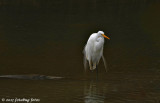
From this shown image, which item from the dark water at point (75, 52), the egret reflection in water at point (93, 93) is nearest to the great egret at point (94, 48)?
the dark water at point (75, 52)

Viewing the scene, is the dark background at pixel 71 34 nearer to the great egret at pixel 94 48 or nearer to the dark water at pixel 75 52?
the dark water at pixel 75 52

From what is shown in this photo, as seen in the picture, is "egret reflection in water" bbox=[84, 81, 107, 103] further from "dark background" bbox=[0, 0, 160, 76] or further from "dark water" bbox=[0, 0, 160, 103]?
"dark background" bbox=[0, 0, 160, 76]

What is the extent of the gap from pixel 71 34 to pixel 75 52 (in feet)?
Result: 13.8

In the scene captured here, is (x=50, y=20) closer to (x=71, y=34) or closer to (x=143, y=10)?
(x=71, y=34)

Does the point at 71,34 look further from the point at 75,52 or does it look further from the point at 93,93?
the point at 93,93

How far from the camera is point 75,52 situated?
14328 mm

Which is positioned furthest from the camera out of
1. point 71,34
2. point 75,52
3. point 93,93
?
point 71,34

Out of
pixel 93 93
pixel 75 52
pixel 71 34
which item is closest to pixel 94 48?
pixel 93 93

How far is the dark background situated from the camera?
1206 cm

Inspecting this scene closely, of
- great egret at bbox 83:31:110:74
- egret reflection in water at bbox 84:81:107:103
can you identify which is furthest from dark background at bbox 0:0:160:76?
egret reflection in water at bbox 84:81:107:103

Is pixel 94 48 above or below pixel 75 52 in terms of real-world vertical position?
above

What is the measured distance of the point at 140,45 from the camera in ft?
51.1

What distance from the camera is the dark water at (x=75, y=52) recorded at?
872cm

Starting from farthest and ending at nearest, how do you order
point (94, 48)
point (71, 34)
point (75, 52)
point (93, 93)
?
point (71, 34), point (75, 52), point (94, 48), point (93, 93)
